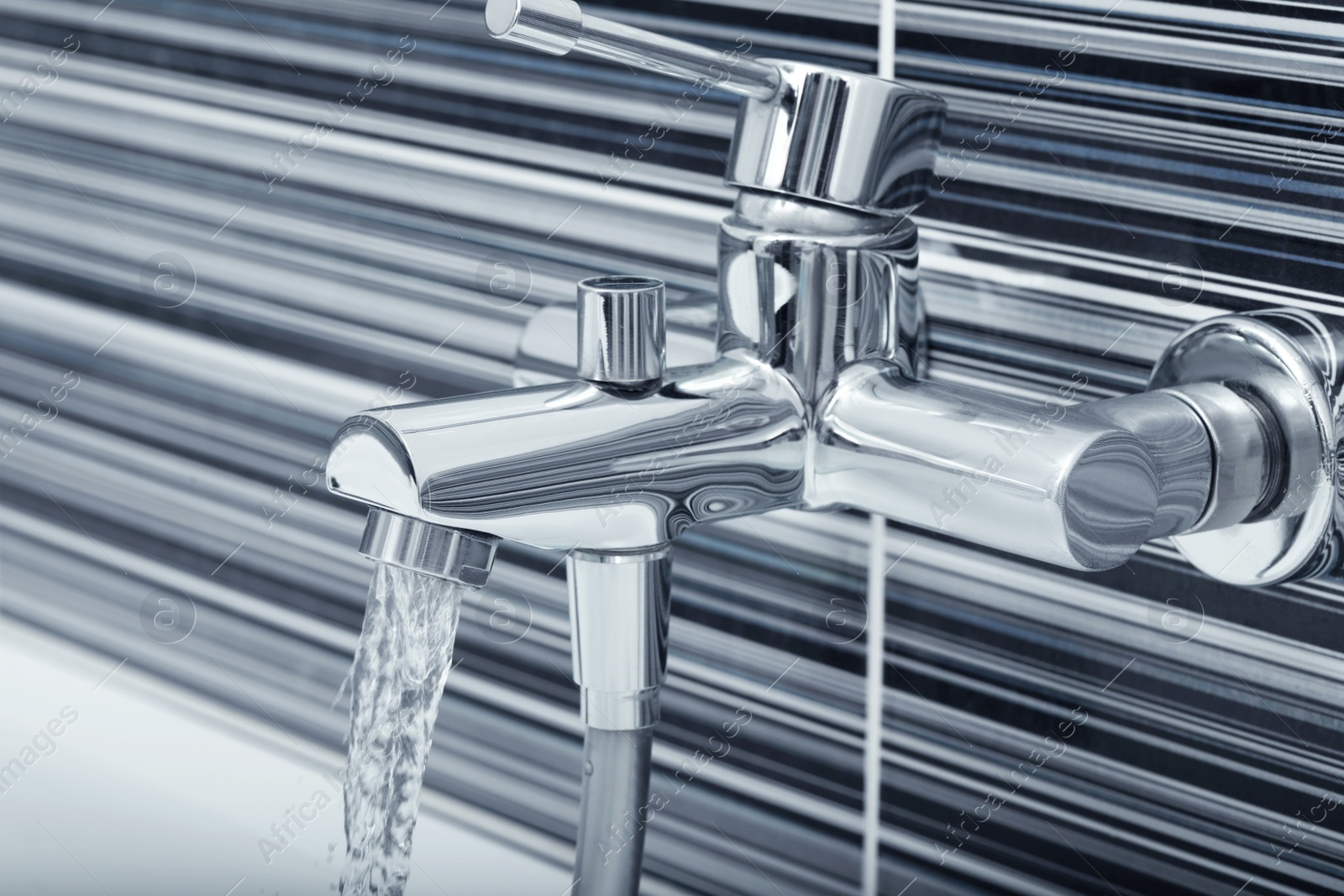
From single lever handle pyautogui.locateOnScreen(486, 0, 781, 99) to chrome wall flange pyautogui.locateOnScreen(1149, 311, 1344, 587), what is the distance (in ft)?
0.48

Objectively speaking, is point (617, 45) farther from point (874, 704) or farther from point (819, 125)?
point (874, 704)

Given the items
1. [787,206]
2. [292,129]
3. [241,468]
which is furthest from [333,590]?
[787,206]

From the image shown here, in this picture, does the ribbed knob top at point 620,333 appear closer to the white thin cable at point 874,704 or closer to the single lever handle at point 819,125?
the single lever handle at point 819,125

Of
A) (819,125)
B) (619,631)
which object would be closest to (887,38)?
(819,125)

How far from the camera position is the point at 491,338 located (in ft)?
2.02

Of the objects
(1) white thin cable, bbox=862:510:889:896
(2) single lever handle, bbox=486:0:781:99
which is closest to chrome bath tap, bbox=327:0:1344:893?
(2) single lever handle, bbox=486:0:781:99

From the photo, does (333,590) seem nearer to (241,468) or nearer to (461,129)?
(241,468)

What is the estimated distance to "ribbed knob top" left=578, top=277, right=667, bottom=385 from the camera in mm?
372

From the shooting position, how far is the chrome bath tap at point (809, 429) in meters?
0.34

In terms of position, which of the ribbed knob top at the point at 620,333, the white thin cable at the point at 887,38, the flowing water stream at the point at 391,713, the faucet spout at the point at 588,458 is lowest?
the flowing water stream at the point at 391,713

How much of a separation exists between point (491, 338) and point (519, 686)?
0.17 meters

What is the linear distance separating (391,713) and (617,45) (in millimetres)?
214

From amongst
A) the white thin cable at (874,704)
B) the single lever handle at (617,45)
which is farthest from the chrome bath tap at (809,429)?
the white thin cable at (874,704)

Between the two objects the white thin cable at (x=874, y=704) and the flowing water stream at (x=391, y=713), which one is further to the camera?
the white thin cable at (x=874, y=704)
